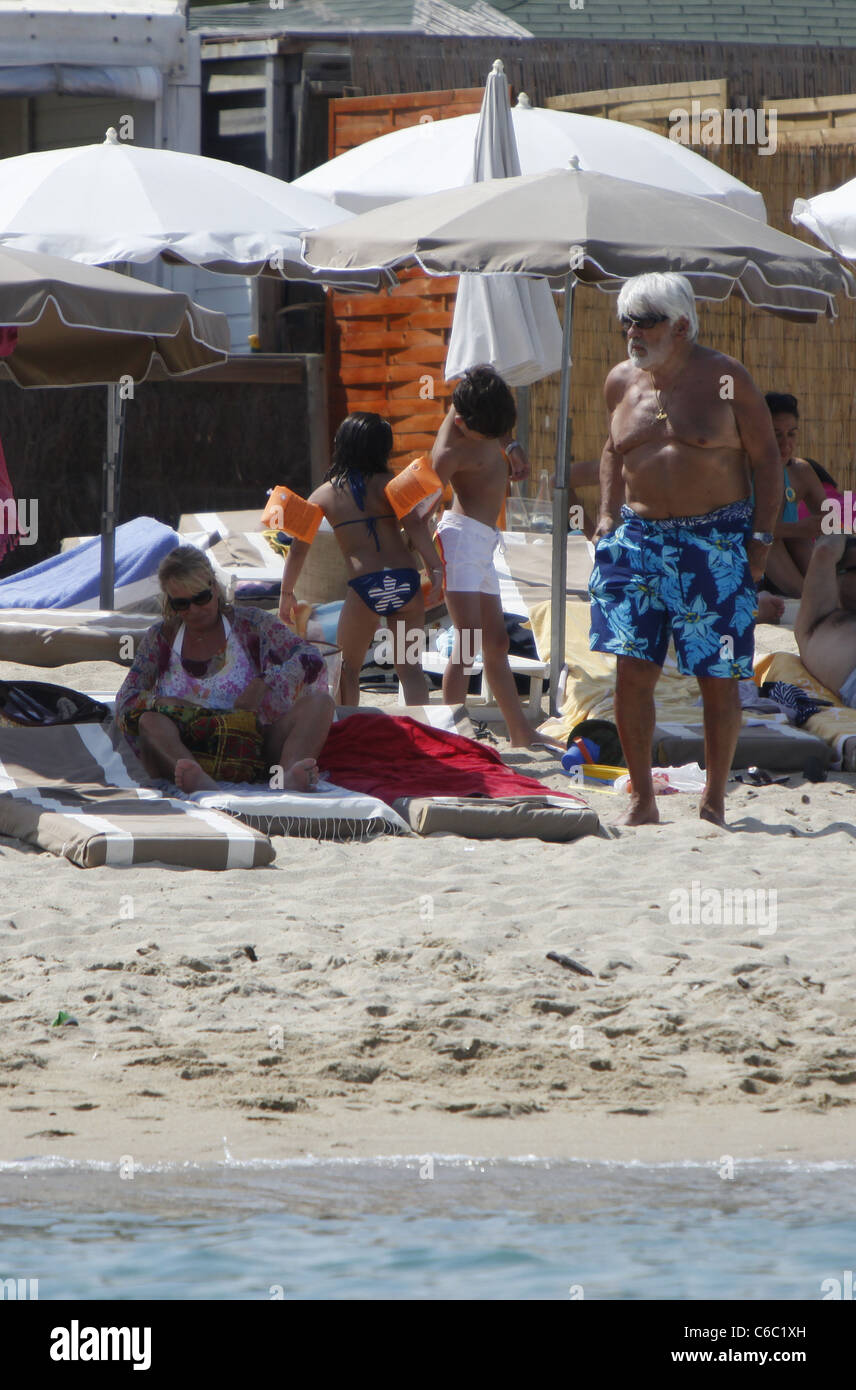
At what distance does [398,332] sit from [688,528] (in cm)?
662

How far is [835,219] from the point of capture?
857cm

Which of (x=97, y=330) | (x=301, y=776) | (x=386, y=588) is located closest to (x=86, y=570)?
(x=97, y=330)

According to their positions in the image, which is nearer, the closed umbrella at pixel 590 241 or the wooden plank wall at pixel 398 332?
the closed umbrella at pixel 590 241

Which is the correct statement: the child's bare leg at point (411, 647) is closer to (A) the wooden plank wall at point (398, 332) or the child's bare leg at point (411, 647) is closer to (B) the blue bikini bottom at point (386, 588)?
(B) the blue bikini bottom at point (386, 588)

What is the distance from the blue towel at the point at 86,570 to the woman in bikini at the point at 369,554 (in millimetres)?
3043

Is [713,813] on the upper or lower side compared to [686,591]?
lower

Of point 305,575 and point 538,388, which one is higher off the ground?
point 538,388

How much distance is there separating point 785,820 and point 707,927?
1.56 meters

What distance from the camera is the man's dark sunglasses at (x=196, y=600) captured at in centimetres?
634

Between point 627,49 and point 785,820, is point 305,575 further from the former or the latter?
point 627,49

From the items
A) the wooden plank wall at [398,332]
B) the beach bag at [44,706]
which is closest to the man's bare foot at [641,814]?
the beach bag at [44,706]

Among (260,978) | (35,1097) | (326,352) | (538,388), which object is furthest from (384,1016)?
(326,352)

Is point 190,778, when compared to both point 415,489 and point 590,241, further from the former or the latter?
point 590,241

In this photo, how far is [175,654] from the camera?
21.3 ft
